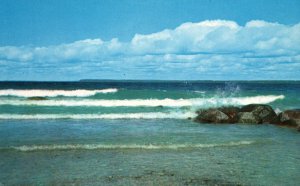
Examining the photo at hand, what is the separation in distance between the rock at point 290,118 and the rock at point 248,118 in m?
1.03

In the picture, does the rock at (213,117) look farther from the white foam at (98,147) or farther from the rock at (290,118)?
the white foam at (98,147)

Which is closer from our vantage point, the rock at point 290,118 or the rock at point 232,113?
the rock at point 290,118

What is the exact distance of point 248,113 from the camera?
17719 mm

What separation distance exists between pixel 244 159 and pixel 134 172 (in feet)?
9.74

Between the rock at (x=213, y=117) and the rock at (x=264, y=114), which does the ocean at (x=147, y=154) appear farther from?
the rock at (x=213, y=117)

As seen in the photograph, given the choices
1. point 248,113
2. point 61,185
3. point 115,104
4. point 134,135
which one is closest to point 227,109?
point 248,113

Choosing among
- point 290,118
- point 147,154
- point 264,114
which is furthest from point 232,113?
point 147,154

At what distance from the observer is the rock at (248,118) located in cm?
1739

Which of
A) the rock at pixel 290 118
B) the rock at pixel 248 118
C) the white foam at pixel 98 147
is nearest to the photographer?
the white foam at pixel 98 147

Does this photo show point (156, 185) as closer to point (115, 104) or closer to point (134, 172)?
point (134, 172)

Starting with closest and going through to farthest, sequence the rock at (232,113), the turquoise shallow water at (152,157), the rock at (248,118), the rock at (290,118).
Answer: the turquoise shallow water at (152,157) < the rock at (290,118) < the rock at (248,118) < the rock at (232,113)

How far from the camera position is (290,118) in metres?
16.3

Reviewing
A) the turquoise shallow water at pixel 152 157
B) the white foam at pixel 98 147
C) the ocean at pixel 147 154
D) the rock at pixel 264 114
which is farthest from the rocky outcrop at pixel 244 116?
the white foam at pixel 98 147

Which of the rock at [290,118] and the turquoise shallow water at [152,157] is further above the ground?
the rock at [290,118]
